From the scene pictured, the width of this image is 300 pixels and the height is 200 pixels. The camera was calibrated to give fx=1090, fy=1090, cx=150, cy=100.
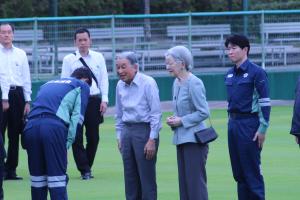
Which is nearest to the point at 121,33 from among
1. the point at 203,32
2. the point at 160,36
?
the point at 160,36

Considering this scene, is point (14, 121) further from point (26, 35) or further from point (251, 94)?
point (26, 35)

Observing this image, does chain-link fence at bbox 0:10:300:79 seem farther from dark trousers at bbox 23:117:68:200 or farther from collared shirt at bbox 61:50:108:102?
dark trousers at bbox 23:117:68:200

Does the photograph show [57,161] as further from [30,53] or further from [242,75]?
[30,53]

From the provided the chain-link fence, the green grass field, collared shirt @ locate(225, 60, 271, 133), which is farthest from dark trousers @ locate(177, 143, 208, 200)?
the chain-link fence

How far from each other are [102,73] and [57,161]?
14.7ft

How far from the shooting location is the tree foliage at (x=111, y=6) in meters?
44.6

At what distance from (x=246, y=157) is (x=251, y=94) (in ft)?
2.36

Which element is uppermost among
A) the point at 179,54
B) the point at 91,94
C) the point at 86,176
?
the point at 179,54

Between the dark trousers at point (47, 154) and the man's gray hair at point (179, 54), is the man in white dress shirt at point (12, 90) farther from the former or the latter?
the man's gray hair at point (179, 54)

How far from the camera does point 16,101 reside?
16141 mm

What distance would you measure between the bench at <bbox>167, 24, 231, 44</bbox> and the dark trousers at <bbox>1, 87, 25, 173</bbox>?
41.1 feet

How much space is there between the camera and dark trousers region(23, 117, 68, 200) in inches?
→ 459

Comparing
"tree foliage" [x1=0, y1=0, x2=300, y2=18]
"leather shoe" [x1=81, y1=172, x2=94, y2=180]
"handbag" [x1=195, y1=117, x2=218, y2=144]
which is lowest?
"leather shoe" [x1=81, y1=172, x2=94, y2=180]

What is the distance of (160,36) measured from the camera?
28.4 m
